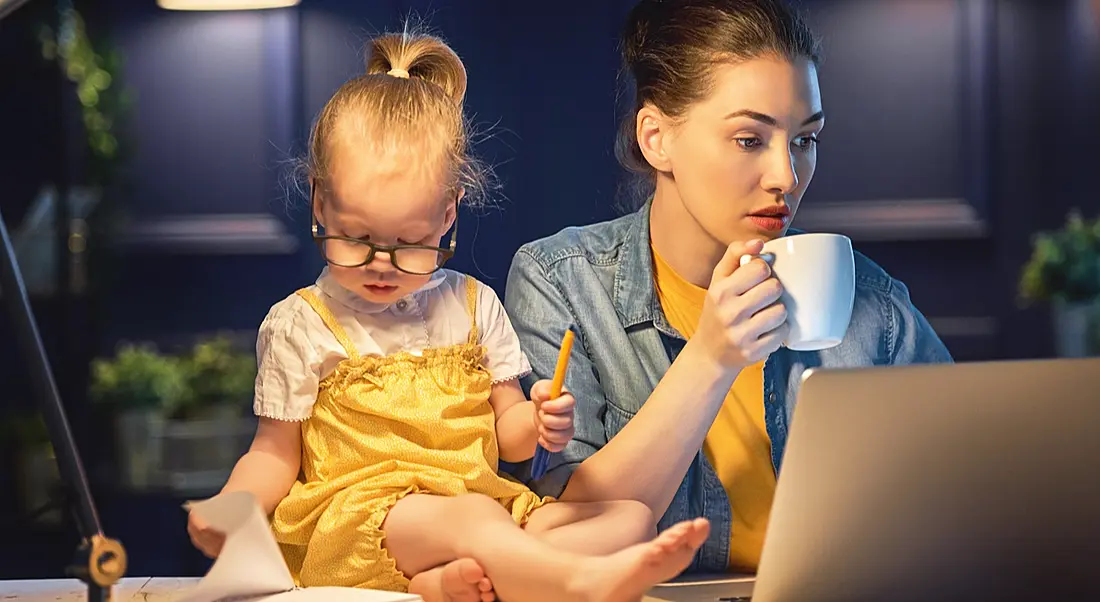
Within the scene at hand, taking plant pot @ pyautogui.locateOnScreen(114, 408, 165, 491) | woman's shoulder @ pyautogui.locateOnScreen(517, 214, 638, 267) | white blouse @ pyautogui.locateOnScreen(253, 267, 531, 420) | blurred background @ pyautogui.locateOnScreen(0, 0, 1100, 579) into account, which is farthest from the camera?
plant pot @ pyautogui.locateOnScreen(114, 408, 165, 491)

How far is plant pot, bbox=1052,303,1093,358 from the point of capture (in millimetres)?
3137

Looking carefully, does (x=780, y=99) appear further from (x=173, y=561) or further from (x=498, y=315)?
(x=173, y=561)

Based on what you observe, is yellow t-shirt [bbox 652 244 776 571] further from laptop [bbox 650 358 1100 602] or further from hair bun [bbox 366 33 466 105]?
laptop [bbox 650 358 1100 602]

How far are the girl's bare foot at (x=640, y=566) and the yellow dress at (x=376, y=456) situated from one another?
20 cm

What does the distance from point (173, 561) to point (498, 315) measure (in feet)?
7.07

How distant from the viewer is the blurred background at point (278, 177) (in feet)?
9.93

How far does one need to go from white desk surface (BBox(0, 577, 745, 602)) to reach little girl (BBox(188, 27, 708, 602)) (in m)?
0.06

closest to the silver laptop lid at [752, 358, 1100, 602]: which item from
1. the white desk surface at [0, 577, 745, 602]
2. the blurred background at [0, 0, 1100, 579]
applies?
the white desk surface at [0, 577, 745, 602]

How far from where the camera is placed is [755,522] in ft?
4.45

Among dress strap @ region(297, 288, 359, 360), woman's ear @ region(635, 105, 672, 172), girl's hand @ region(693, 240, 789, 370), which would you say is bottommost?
dress strap @ region(297, 288, 359, 360)

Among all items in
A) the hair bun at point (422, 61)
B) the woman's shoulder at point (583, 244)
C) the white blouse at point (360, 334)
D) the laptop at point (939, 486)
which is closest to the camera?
the laptop at point (939, 486)

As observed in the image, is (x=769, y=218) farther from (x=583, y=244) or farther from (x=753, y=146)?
(x=583, y=244)

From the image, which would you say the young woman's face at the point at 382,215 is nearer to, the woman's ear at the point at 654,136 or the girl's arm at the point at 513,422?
the girl's arm at the point at 513,422

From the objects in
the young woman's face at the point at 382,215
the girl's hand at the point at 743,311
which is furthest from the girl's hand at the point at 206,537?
the girl's hand at the point at 743,311
